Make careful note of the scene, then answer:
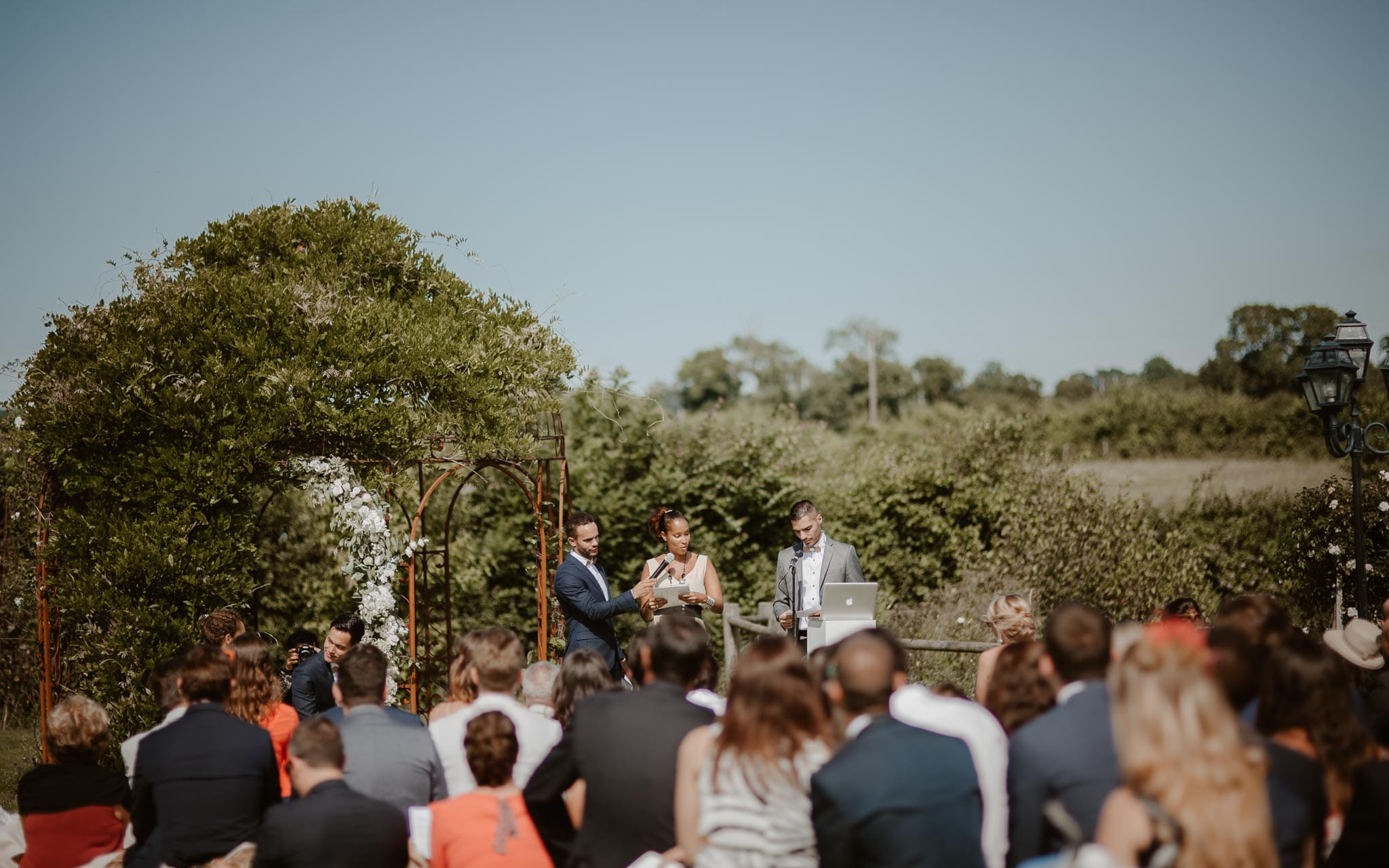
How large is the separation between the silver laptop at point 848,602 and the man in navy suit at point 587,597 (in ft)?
4.00

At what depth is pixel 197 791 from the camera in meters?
3.88

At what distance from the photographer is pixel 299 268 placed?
7.22m

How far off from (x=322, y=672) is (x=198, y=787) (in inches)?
88.5

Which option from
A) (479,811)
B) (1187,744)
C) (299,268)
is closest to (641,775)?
(479,811)

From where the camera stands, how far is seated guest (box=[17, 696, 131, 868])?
4.20 meters

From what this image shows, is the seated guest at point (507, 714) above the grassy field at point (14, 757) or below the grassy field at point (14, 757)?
above

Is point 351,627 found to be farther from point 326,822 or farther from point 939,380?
point 939,380

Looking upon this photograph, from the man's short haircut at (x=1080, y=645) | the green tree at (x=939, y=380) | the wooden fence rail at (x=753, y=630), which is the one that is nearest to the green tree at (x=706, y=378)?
the green tree at (x=939, y=380)

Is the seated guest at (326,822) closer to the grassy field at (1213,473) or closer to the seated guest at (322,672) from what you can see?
the seated guest at (322,672)

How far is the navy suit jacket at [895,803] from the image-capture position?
9.59 feet

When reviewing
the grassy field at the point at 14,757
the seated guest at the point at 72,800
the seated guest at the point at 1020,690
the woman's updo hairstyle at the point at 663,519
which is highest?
the woman's updo hairstyle at the point at 663,519

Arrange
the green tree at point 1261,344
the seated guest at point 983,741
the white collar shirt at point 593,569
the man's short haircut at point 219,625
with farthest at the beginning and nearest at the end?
the green tree at point 1261,344 < the white collar shirt at point 593,569 < the man's short haircut at point 219,625 < the seated guest at point 983,741

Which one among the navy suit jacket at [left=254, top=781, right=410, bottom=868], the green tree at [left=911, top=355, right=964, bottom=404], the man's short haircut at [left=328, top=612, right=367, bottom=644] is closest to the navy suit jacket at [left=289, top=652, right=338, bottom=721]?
the man's short haircut at [left=328, top=612, right=367, bottom=644]

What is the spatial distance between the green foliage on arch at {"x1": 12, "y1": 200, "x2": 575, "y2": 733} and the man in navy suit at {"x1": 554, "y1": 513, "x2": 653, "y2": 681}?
107 centimetres
